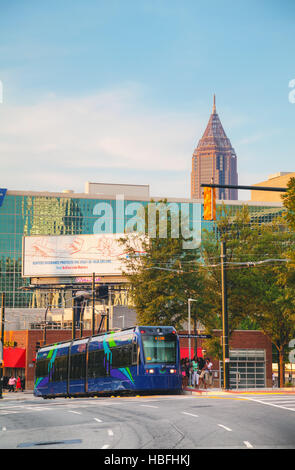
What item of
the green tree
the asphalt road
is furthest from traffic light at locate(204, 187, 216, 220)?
the green tree

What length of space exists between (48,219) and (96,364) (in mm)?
138856

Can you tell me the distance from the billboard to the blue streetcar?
187ft

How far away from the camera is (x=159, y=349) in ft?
109

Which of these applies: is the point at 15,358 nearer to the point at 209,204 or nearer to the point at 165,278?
the point at 165,278

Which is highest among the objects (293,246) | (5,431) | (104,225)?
(104,225)

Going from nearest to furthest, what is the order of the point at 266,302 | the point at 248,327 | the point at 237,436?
the point at 237,436 < the point at 266,302 < the point at 248,327

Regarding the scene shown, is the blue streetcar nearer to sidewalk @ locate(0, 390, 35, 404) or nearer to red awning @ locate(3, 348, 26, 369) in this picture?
sidewalk @ locate(0, 390, 35, 404)

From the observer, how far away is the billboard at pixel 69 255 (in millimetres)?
99250

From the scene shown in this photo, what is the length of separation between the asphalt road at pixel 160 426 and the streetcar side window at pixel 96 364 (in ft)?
18.9
